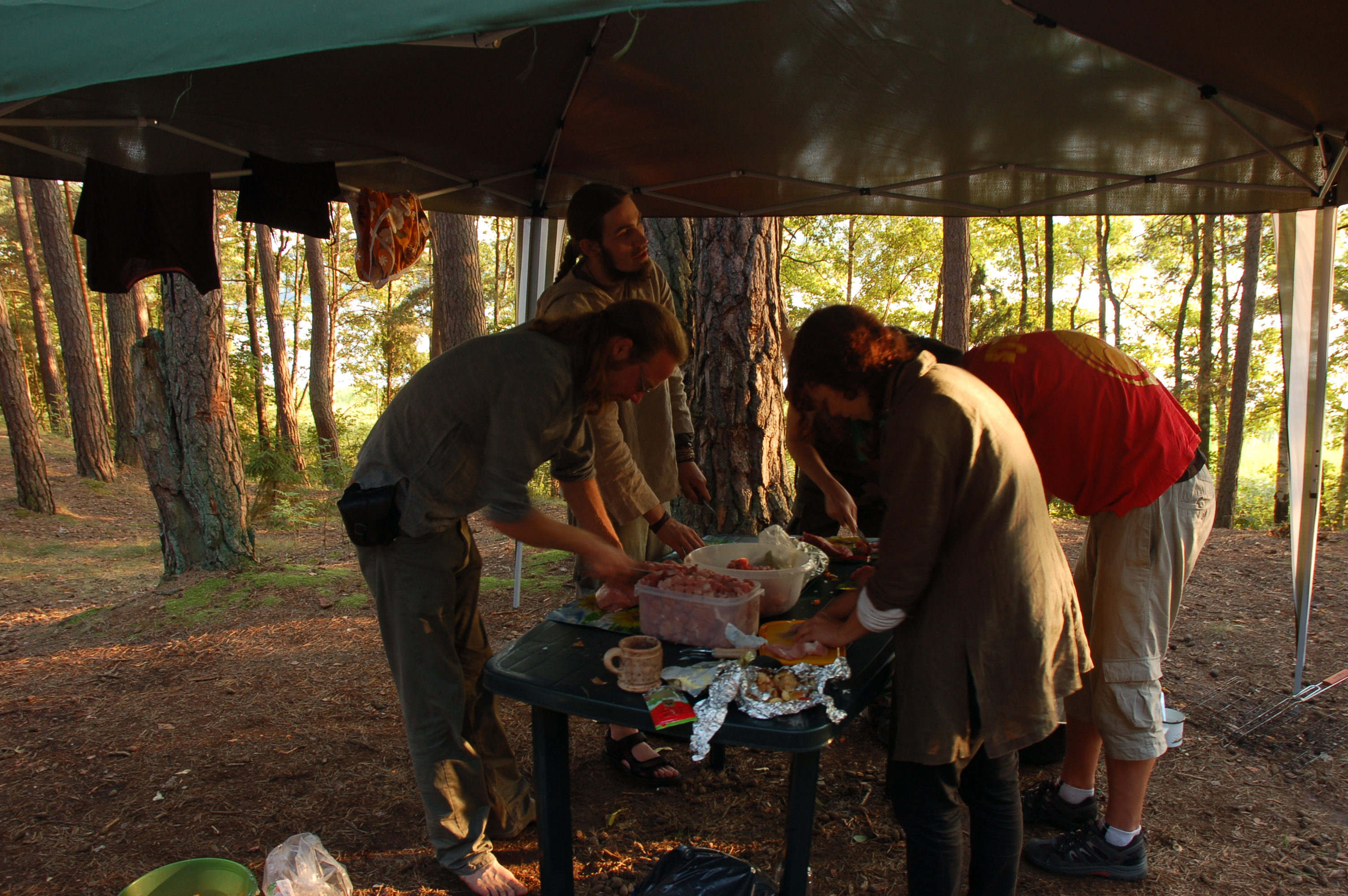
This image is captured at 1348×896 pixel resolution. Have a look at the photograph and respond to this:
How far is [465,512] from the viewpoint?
1.96 metres

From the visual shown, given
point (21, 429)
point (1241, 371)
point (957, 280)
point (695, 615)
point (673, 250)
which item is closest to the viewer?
point (695, 615)

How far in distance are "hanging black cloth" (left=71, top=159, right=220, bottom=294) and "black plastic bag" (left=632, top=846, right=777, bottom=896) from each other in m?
2.78

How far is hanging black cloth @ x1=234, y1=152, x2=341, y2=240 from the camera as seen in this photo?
9.81ft

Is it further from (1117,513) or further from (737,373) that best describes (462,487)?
(737,373)

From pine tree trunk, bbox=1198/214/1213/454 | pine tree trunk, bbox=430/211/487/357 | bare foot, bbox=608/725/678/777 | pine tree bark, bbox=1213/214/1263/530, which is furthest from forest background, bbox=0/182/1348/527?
bare foot, bbox=608/725/678/777

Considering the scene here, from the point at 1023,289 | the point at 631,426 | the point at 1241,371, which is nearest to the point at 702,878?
the point at 631,426

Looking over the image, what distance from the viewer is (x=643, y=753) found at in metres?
2.72

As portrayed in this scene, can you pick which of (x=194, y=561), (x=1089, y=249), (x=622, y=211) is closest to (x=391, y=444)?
(x=622, y=211)

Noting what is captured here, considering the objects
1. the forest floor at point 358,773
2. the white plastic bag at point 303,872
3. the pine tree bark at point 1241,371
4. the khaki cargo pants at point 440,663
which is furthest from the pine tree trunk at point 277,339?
the pine tree bark at point 1241,371

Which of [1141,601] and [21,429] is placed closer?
[1141,601]

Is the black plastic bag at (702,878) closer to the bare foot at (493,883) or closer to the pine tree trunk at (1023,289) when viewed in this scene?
the bare foot at (493,883)

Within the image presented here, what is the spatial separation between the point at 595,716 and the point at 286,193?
2.55 meters

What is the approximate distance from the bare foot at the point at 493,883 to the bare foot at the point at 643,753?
677 mm

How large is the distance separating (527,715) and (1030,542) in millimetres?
2442
